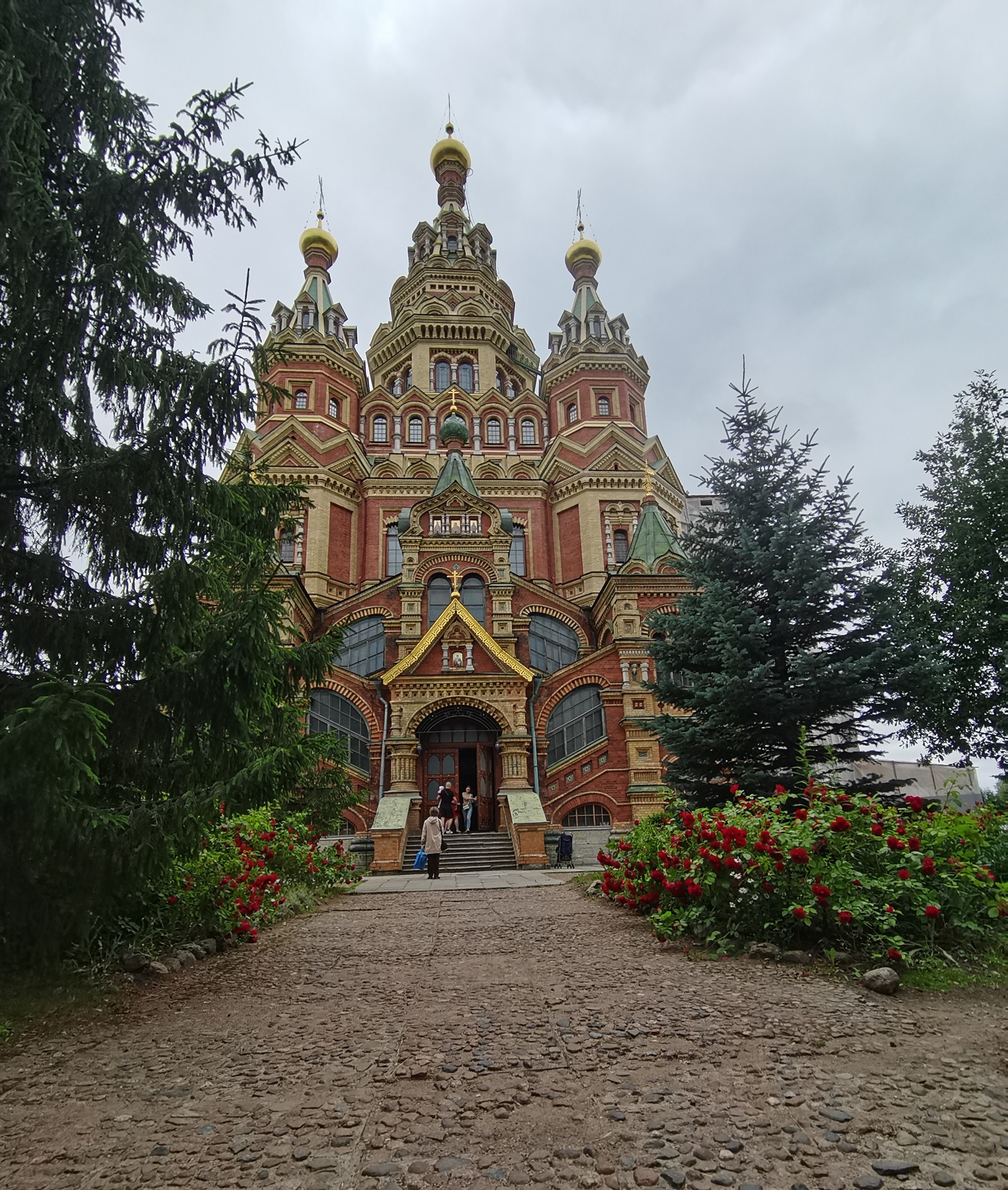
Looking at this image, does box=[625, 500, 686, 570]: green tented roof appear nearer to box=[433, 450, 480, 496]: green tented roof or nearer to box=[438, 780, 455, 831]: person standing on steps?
box=[433, 450, 480, 496]: green tented roof

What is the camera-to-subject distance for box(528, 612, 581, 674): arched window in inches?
906

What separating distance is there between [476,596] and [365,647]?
12.5 ft

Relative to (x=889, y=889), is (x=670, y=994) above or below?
below

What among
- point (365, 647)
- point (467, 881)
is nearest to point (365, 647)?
point (365, 647)

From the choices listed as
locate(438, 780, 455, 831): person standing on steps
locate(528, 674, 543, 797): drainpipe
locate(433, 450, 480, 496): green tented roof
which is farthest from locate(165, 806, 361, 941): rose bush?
locate(433, 450, 480, 496): green tented roof

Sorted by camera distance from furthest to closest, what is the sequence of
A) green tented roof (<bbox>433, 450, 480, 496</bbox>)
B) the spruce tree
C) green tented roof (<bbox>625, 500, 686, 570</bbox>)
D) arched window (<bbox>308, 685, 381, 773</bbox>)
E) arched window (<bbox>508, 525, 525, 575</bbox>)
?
1. arched window (<bbox>508, 525, 525, 575</bbox>)
2. green tented roof (<bbox>433, 450, 480, 496</bbox>)
3. green tented roof (<bbox>625, 500, 686, 570</bbox>)
4. arched window (<bbox>308, 685, 381, 773</bbox>)
5. the spruce tree

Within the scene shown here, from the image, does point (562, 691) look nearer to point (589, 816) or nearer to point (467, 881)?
point (589, 816)

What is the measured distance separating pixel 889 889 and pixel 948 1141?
3038mm

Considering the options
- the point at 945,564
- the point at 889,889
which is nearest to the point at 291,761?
the point at 889,889

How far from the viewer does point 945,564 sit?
57.7ft

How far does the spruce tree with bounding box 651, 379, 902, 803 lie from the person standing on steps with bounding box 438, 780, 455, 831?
8636 mm

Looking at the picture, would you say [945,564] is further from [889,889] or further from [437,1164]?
[437,1164]

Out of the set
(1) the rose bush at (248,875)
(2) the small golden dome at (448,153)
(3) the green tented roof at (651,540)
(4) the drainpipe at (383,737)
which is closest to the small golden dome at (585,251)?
(2) the small golden dome at (448,153)

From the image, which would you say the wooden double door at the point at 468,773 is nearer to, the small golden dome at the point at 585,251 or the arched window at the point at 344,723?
the arched window at the point at 344,723
